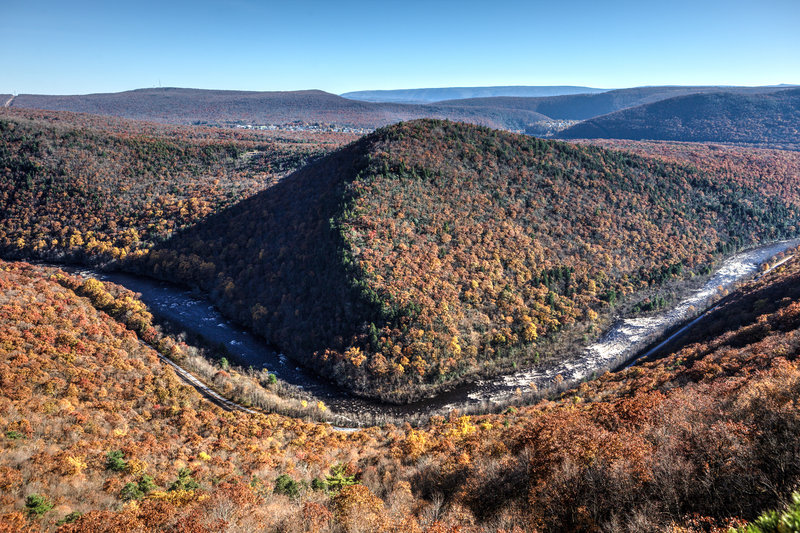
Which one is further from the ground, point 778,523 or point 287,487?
point 778,523

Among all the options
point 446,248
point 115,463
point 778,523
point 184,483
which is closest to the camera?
point 778,523

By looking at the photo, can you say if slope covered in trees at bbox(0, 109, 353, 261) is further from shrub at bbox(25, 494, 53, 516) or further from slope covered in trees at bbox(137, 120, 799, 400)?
shrub at bbox(25, 494, 53, 516)

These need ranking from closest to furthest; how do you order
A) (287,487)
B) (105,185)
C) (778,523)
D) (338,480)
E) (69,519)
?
1. (778,523)
2. (69,519)
3. (287,487)
4. (338,480)
5. (105,185)

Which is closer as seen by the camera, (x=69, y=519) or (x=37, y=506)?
(x=69, y=519)

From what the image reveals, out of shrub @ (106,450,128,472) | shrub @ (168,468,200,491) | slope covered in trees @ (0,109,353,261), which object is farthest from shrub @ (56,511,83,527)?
slope covered in trees @ (0,109,353,261)

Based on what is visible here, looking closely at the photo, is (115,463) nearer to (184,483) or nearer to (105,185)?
(184,483)

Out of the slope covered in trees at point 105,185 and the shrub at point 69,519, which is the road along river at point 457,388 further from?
the shrub at point 69,519

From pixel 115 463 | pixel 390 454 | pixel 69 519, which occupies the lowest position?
pixel 390 454

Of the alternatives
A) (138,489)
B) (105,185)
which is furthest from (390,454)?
(105,185)
